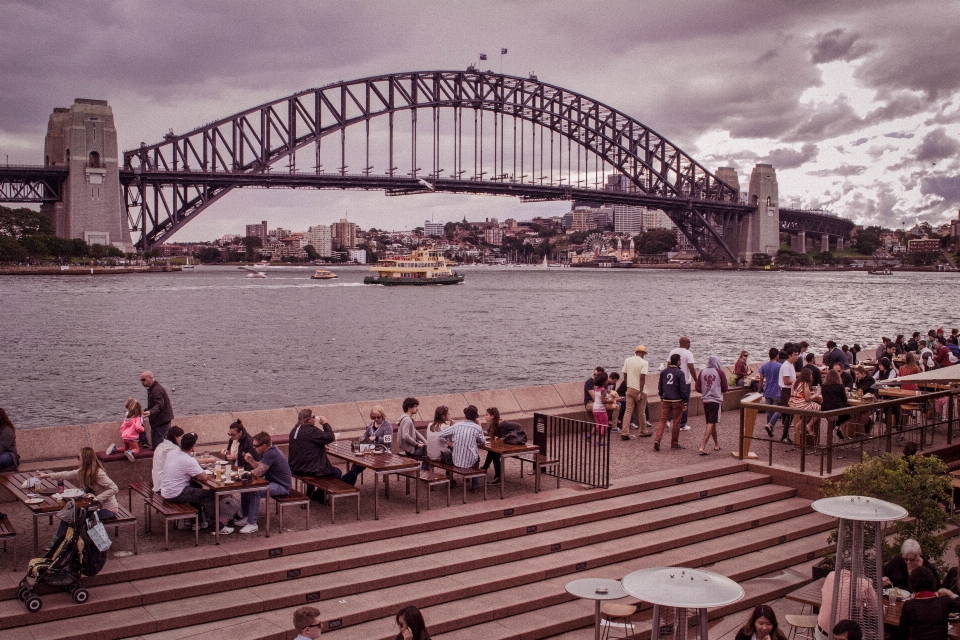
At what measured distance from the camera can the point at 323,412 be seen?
35.7ft

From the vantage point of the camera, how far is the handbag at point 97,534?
6441 mm

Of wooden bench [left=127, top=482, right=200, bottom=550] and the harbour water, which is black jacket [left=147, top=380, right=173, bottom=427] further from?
the harbour water

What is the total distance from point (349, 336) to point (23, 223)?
7335 centimetres

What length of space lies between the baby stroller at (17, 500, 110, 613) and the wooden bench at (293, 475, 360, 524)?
2107 millimetres

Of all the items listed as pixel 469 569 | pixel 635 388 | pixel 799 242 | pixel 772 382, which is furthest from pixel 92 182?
pixel 799 242

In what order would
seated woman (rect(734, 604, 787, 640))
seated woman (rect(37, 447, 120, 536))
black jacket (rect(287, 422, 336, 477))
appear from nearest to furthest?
1. seated woman (rect(734, 604, 787, 640))
2. seated woman (rect(37, 447, 120, 536))
3. black jacket (rect(287, 422, 336, 477))

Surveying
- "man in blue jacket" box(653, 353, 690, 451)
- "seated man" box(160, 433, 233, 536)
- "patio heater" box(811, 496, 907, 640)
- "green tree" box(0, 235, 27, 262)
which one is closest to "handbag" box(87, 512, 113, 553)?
"seated man" box(160, 433, 233, 536)

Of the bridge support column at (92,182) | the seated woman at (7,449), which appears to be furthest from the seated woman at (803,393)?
the bridge support column at (92,182)

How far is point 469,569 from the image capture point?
7.61 meters

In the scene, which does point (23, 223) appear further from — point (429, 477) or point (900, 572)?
point (900, 572)

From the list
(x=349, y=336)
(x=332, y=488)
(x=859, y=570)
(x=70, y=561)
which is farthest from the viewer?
(x=349, y=336)

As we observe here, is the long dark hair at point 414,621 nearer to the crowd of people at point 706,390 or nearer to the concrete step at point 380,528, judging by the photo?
the concrete step at point 380,528

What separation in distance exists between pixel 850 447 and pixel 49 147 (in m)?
110

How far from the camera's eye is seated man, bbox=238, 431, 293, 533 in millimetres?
7809
